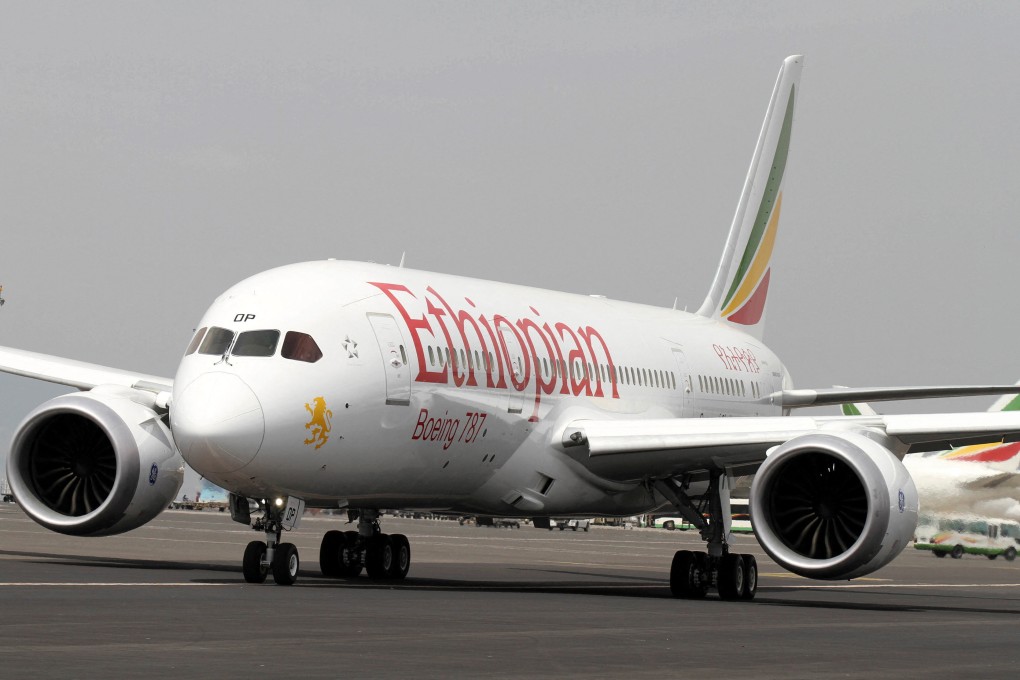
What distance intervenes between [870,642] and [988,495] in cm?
4700

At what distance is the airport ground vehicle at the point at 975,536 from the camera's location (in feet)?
196

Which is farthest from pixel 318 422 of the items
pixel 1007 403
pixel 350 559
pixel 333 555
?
pixel 1007 403

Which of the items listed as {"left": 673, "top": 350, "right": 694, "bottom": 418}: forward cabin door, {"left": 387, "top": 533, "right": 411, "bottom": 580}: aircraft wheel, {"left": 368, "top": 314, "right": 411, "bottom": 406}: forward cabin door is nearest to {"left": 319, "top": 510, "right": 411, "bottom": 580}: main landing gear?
{"left": 387, "top": 533, "right": 411, "bottom": 580}: aircraft wheel

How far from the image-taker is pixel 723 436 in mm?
22672

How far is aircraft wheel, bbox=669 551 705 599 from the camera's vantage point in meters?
23.7

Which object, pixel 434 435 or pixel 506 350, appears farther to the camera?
pixel 506 350

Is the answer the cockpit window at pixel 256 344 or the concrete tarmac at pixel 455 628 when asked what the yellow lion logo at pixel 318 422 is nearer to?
the cockpit window at pixel 256 344

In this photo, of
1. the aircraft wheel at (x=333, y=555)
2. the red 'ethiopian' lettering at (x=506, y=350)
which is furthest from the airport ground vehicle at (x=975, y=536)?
the aircraft wheel at (x=333, y=555)

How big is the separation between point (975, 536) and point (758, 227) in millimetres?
28224

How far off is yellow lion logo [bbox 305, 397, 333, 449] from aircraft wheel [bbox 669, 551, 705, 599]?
20.9ft

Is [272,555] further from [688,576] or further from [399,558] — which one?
[688,576]

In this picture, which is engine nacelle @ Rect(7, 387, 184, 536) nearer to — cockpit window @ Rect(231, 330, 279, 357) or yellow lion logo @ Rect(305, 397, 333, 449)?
cockpit window @ Rect(231, 330, 279, 357)

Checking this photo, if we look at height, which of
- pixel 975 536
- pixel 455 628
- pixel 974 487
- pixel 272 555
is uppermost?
pixel 974 487

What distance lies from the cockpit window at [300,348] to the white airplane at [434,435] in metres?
0.03
